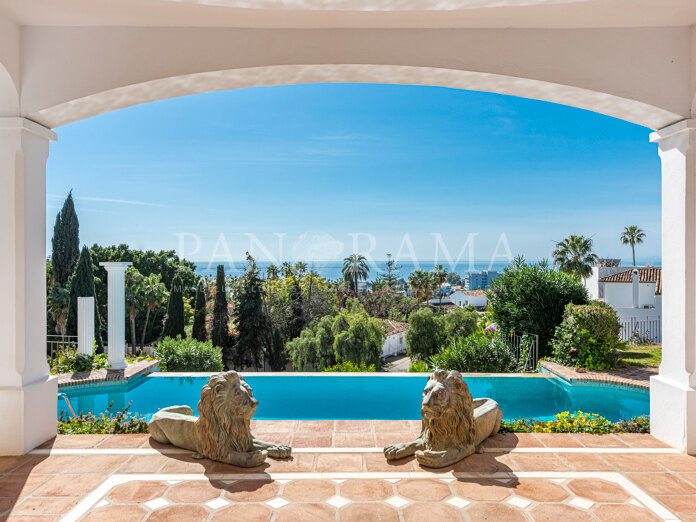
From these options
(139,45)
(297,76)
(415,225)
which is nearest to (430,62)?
(297,76)

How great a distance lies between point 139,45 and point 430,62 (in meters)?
2.56

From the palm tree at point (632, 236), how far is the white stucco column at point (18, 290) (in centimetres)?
4598

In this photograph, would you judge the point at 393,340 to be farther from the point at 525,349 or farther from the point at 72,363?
the point at 72,363

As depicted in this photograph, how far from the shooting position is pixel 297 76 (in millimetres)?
4387

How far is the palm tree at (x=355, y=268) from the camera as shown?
119 ft

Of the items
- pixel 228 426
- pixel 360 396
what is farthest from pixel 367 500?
pixel 360 396

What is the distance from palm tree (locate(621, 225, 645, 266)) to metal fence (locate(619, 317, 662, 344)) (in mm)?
27455

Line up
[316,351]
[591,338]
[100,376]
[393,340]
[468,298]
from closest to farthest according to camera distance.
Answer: [100,376] → [591,338] → [316,351] → [393,340] → [468,298]

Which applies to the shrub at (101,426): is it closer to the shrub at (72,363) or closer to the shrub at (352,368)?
the shrub at (72,363)

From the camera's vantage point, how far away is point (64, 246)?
939 inches

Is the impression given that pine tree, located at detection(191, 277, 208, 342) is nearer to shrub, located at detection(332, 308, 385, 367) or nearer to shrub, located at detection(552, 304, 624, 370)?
shrub, located at detection(332, 308, 385, 367)

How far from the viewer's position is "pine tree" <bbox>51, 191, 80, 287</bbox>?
2378 centimetres

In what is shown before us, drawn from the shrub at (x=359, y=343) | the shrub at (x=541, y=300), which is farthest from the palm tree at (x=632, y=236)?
the shrub at (x=359, y=343)

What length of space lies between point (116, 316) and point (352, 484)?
8.59 m
